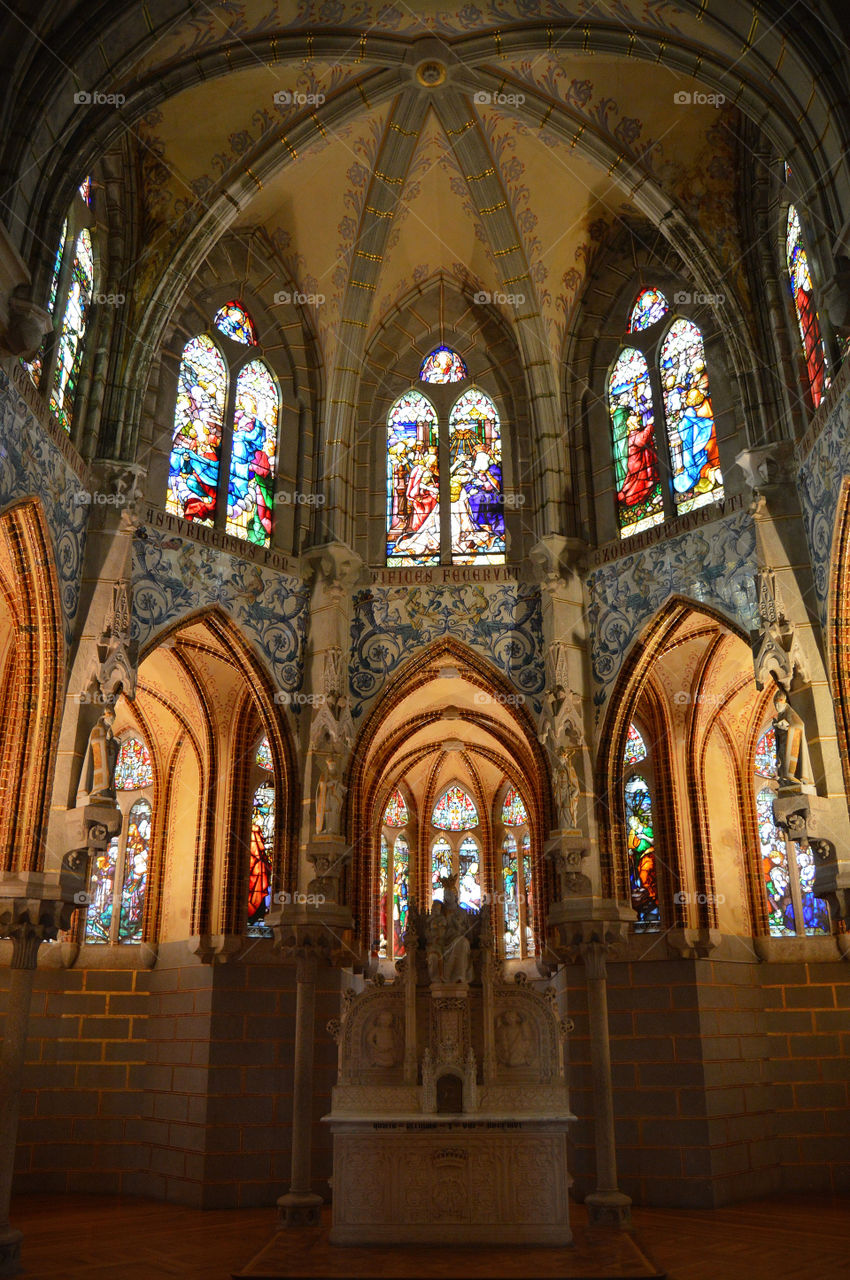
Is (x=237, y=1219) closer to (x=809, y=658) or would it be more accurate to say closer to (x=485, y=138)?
(x=809, y=658)

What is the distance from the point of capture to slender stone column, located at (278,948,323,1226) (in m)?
14.1

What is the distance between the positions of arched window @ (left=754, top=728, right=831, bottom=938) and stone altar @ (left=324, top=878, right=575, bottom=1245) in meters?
6.98

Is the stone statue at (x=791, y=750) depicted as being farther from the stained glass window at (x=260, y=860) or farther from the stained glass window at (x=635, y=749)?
the stained glass window at (x=260, y=860)

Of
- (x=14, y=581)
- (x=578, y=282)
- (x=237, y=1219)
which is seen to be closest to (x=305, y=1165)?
(x=237, y=1219)

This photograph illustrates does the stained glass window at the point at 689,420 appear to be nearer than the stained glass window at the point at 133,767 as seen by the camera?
Yes

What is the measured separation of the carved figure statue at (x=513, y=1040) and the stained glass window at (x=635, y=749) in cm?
703

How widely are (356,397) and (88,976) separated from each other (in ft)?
35.6

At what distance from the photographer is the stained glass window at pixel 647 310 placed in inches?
716

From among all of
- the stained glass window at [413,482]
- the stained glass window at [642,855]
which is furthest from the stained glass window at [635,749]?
the stained glass window at [413,482]

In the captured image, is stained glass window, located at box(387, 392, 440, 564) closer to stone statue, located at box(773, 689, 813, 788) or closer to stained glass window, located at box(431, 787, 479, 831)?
stone statue, located at box(773, 689, 813, 788)

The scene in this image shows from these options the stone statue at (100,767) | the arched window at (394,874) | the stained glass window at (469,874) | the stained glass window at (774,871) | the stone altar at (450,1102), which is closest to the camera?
the stone altar at (450,1102)

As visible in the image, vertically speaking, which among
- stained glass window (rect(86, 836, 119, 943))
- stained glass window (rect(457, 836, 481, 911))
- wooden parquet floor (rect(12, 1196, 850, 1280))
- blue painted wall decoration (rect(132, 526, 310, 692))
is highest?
blue painted wall decoration (rect(132, 526, 310, 692))

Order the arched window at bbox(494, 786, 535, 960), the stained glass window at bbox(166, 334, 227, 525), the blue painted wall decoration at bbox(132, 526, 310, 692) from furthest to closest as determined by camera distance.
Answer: the arched window at bbox(494, 786, 535, 960) < the stained glass window at bbox(166, 334, 227, 525) < the blue painted wall decoration at bbox(132, 526, 310, 692)

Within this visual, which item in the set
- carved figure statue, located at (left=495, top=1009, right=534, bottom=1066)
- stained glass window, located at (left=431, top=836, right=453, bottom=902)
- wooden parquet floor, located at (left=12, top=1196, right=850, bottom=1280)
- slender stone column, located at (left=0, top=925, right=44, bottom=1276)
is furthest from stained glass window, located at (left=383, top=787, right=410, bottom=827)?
slender stone column, located at (left=0, top=925, right=44, bottom=1276)
